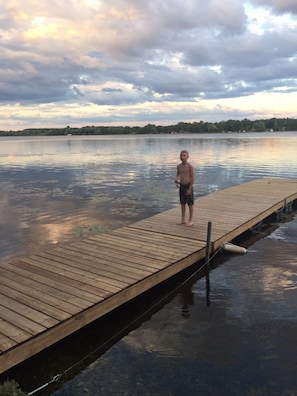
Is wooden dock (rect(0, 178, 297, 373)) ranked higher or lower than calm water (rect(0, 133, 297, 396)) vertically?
higher

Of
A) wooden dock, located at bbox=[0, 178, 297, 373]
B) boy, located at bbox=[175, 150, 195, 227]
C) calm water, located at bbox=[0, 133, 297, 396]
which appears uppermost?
boy, located at bbox=[175, 150, 195, 227]

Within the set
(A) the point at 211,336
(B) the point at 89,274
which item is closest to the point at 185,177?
(B) the point at 89,274

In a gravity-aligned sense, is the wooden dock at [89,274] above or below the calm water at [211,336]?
above

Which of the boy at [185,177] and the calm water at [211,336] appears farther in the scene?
the boy at [185,177]

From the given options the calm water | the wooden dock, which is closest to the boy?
the wooden dock

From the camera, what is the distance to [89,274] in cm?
671

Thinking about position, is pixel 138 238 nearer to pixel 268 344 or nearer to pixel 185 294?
pixel 185 294

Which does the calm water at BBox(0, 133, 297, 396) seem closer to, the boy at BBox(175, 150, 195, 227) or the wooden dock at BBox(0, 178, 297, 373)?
the wooden dock at BBox(0, 178, 297, 373)

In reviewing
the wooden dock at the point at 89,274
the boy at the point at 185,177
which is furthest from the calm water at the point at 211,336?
the boy at the point at 185,177

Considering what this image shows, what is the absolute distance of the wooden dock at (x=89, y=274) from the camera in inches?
194

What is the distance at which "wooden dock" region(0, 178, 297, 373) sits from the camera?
4.93 meters

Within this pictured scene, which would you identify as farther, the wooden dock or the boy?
the boy

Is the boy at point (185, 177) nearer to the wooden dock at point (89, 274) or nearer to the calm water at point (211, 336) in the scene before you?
the wooden dock at point (89, 274)

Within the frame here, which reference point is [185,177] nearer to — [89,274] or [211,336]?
[89,274]
